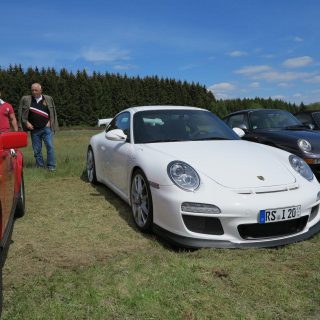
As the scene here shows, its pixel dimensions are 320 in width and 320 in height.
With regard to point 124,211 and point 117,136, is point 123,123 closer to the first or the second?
point 117,136

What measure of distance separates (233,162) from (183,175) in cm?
57

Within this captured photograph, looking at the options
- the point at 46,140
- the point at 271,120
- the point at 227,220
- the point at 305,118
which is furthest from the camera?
the point at 305,118

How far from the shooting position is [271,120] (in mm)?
7898

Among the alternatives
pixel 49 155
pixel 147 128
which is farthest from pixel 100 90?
pixel 147 128

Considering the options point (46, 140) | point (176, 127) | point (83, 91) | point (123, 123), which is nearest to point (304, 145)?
point (176, 127)

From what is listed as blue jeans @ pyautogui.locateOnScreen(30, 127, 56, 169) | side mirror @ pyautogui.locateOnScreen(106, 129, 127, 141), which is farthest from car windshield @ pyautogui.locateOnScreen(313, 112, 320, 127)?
blue jeans @ pyautogui.locateOnScreen(30, 127, 56, 169)

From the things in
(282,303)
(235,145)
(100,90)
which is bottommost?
(282,303)

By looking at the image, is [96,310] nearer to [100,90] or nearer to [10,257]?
[10,257]

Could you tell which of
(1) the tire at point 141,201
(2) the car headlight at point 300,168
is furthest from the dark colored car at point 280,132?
(1) the tire at point 141,201

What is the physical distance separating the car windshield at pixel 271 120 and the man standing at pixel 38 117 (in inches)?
159

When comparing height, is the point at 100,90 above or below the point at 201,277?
above

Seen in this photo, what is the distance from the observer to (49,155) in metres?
8.21

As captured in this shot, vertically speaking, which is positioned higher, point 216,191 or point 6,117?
point 6,117

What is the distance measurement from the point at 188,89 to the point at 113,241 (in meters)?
62.1
